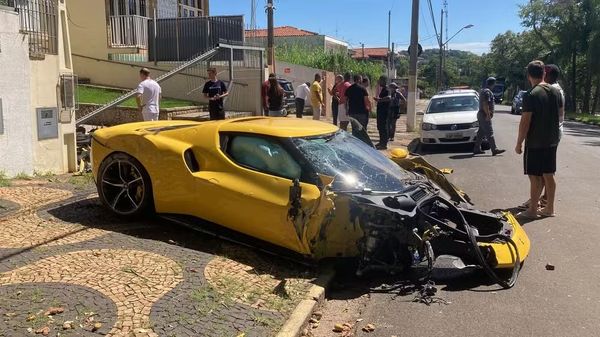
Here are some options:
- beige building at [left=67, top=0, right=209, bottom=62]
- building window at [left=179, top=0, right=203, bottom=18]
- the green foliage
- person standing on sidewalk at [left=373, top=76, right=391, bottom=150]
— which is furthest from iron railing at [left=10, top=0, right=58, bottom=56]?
the green foliage

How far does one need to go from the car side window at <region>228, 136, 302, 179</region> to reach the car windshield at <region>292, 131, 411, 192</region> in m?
0.16

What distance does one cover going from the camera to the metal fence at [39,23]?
8.34m

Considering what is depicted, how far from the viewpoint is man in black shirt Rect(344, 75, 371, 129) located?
12984 mm

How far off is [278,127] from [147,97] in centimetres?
501

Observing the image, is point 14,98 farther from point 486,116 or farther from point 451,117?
point 451,117

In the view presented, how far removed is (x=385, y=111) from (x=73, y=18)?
13.1m

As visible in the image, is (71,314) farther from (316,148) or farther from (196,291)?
(316,148)

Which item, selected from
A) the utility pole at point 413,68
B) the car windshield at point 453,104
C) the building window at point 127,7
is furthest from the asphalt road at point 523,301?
the building window at point 127,7

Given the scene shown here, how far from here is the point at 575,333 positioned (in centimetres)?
412

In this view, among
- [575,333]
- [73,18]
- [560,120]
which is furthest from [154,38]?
[575,333]

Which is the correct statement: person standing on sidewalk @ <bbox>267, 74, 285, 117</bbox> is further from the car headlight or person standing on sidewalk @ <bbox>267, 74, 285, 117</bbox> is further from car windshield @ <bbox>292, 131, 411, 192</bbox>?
car windshield @ <bbox>292, 131, 411, 192</bbox>

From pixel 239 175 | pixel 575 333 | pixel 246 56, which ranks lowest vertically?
pixel 575 333

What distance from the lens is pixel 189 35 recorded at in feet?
64.3

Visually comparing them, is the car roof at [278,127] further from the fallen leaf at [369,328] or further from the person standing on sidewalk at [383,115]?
the person standing on sidewalk at [383,115]
